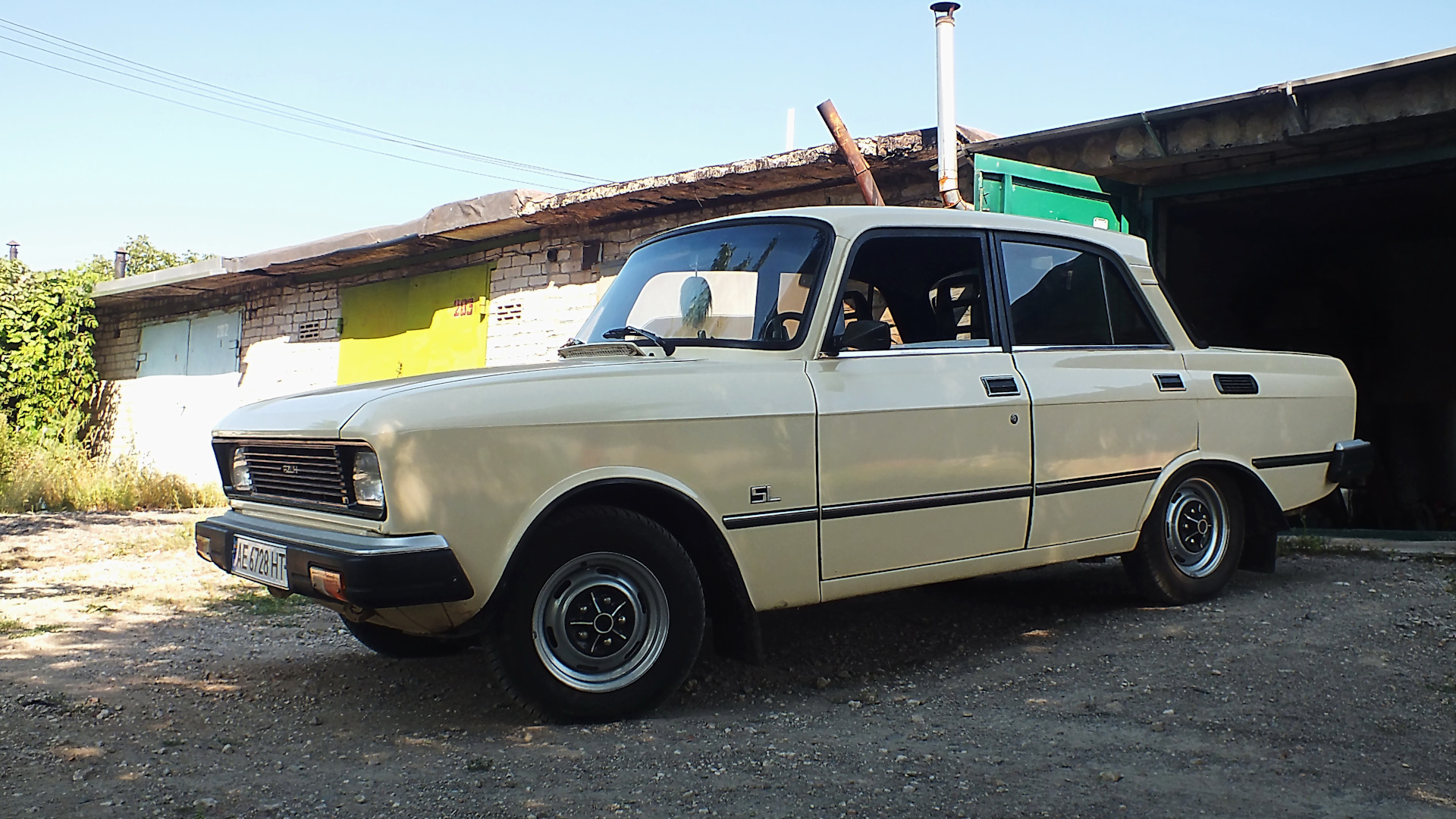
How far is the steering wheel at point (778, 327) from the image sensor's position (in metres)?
3.99

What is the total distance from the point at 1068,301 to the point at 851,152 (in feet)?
9.65

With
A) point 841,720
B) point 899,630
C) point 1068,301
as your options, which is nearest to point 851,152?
point 1068,301

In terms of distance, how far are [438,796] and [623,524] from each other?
0.95m

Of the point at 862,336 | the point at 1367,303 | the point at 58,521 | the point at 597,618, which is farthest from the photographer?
the point at 1367,303

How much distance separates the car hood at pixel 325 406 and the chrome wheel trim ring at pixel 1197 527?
8.99 feet

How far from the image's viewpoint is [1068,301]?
15.7ft

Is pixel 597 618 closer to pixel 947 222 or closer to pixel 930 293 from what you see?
pixel 930 293

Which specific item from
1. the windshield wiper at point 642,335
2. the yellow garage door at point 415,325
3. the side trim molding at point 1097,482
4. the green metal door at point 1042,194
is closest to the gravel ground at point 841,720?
the side trim molding at point 1097,482

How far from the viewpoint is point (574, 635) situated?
11.5 feet

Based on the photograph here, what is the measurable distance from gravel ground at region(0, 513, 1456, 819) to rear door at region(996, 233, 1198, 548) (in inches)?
22.2

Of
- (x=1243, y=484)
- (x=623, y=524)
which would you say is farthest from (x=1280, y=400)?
(x=623, y=524)

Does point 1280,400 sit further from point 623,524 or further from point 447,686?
point 447,686

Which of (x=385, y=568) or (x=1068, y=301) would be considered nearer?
(x=385, y=568)

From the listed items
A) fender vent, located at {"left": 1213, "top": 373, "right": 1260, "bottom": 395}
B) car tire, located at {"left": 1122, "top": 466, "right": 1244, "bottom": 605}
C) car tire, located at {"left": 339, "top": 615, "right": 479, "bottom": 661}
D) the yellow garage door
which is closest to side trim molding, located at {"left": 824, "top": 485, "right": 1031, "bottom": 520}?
car tire, located at {"left": 1122, "top": 466, "right": 1244, "bottom": 605}
